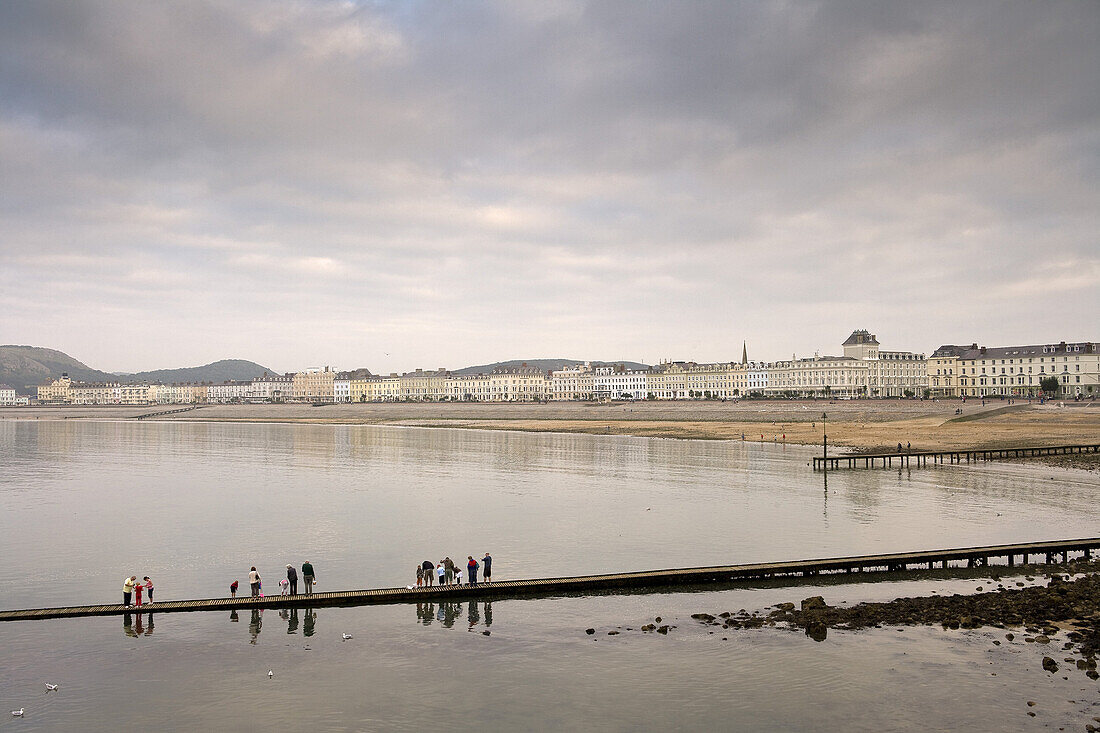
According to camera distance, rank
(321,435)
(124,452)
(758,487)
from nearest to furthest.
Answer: (758,487) → (124,452) → (321,435)

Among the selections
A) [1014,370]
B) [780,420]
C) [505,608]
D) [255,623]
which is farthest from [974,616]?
[1014,370]

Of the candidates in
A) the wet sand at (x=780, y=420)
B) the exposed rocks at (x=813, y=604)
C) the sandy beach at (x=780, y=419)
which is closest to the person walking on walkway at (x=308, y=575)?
the exposed rocks at (x=813, y=604)

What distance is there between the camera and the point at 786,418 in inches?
3880

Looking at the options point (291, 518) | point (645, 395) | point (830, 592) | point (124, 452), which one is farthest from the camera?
point (645, 395)

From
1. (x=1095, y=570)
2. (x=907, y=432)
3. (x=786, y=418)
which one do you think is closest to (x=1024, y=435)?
(x=907, y=432)

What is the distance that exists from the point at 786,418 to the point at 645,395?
9601 cm

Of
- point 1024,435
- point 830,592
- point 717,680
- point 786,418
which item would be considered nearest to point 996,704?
point 717,680

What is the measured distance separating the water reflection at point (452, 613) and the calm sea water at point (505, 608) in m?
0.14

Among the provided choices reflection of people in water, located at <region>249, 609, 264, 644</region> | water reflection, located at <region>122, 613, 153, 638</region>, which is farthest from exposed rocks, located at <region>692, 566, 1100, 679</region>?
water reflection, located at <region>122, 613, 153, 638</region>

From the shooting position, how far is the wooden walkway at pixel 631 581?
21062mm

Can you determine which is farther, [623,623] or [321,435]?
[321,435]

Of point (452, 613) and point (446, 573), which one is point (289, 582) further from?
point (452, 613)

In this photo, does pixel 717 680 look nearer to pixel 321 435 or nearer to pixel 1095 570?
pixel 1095 570

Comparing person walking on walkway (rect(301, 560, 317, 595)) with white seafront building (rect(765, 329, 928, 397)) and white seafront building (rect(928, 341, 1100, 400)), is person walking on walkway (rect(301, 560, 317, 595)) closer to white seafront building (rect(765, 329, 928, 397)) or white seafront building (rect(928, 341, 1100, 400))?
white seafront building (rect(928, 341, 1100, 400))
